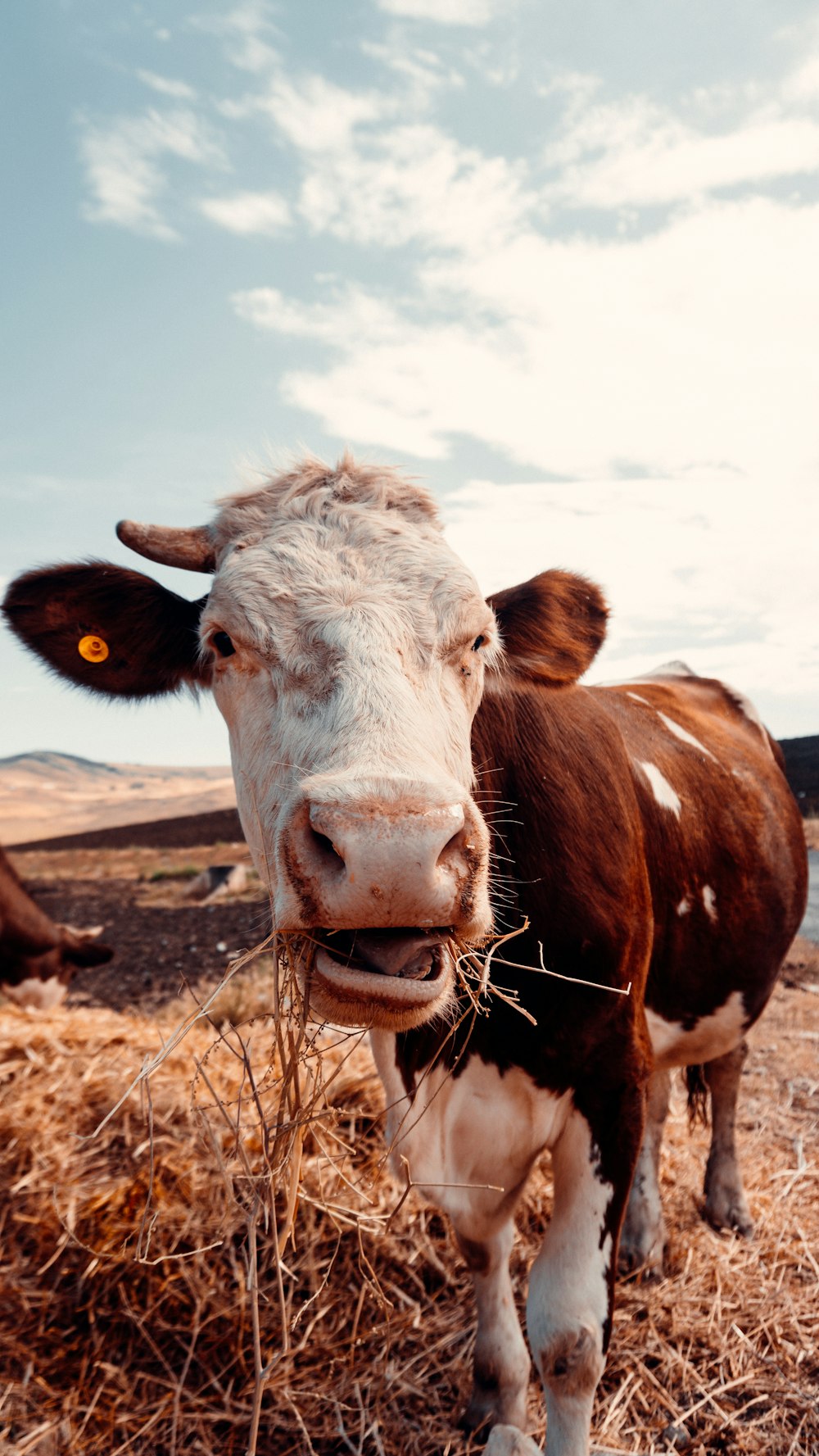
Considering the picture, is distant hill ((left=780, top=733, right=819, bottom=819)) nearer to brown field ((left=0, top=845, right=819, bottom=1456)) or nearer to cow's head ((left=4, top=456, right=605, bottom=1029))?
brown field ((left=0, top=845, right=819, bottom=1456))

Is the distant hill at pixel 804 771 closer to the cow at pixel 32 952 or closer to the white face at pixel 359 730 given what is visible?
the cow at pixel 32 952

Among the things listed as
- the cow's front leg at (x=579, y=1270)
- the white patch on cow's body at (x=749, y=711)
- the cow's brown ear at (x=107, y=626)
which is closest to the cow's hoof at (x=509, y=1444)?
the cow's front leg at (x=579, y=1270)

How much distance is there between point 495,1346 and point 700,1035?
142cm

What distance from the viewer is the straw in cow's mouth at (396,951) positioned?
1.75 metres

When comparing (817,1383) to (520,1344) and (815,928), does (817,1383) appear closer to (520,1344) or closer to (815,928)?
(520,1344)

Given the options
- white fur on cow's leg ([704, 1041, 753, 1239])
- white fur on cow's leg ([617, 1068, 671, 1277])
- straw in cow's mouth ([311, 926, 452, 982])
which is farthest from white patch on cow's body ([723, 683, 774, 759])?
straw in cow's mouth ([311, 926, 452, 982])

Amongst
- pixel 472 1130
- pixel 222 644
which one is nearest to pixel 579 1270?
pixel 472 1130

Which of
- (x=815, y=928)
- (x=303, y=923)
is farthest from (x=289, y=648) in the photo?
(x=815, y=928)

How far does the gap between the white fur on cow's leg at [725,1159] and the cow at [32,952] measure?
7688mm

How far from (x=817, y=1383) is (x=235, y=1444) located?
202cm

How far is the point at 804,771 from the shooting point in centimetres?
2547

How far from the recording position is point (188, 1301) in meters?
3.51

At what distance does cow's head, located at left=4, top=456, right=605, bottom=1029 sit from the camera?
1.65 m

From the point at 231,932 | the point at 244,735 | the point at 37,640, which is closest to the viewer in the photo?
the point at 244,735
